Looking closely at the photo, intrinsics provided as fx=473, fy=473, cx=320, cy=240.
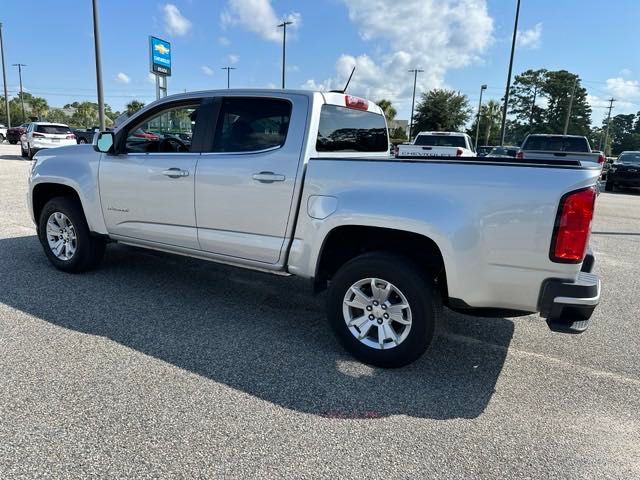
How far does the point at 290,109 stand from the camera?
3.69m

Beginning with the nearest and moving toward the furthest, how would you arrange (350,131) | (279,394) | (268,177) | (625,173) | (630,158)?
(279,394)
(268,177)
(350,131)
(625,173)
(630,158)

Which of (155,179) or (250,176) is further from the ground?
(250,176)

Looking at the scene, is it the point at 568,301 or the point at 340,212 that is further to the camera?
the point at 340,212

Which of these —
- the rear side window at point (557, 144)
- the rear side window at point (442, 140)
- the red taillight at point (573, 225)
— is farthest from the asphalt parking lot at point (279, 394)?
the rear side window at point (557, 144)

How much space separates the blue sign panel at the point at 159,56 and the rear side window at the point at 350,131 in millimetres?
21261

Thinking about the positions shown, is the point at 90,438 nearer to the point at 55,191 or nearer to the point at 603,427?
the point at 603,427

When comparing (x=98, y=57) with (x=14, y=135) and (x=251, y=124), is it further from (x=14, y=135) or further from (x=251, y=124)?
(x=14, y=135)

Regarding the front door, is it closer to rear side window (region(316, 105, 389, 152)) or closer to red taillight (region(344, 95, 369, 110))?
rear side window (region(316, 105, 389, 152))

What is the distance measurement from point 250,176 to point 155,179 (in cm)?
108

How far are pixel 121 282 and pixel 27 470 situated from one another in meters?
2.82

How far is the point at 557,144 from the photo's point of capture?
1380cm

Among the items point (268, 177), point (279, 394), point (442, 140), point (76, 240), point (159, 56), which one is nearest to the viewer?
point (279, 394)

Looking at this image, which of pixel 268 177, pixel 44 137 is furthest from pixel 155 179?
pixel 44 137

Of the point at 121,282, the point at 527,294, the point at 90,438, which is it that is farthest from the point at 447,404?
the point at 121,282
